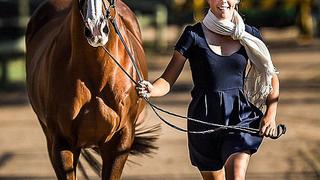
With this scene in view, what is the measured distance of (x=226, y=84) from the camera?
5.23 m

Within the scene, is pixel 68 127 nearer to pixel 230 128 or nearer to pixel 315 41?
pixel 230 128

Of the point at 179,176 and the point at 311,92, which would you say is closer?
the point at 179,176

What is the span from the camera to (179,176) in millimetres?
8656

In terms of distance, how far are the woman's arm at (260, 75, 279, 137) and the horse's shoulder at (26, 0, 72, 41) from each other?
277cm

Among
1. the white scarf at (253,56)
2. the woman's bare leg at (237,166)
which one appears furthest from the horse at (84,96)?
the woman's bare leg at (237,166)

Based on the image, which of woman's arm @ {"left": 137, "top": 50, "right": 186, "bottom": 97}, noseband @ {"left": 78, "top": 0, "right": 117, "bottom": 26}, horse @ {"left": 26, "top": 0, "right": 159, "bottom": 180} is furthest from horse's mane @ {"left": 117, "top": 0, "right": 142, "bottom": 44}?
woman's arm @ {"left": 137, "top": 50, "right": 186, "bottom": 97}

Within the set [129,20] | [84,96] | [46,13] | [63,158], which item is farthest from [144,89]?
[46,13]

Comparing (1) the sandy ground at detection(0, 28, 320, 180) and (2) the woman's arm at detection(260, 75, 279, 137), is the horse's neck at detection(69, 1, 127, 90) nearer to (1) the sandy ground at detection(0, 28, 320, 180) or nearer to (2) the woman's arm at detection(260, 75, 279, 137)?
(2) the woman's arm at detection(260, 75, 279, 137)

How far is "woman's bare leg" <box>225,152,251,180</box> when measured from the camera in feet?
16.6

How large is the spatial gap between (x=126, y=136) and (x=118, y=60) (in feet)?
1.83

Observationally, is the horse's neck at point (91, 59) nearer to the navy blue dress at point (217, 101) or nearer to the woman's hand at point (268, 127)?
the navy blue dress at point (217, 101)

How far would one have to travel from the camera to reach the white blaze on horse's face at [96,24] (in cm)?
504

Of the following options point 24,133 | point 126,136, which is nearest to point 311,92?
point 24,133

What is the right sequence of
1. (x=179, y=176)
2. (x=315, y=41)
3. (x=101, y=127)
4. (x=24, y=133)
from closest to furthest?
(x=101, y=127), (x=179, y=176), (x=24, y=133), (x=315, y=41)
